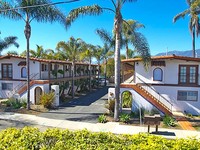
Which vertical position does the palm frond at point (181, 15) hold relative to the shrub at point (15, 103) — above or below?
above

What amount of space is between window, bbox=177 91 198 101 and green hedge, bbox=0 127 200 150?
48.9 feet

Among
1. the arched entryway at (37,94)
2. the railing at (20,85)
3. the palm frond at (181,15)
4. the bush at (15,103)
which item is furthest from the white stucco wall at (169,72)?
the bush at (15,103)

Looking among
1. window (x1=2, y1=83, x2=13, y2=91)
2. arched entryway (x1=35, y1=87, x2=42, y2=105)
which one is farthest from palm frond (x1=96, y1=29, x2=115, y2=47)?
window (x1=2, y1=83, x2=13, y2=91)

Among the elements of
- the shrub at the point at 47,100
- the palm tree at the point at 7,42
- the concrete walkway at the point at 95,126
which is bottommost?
the concrete walkway at the point at 95,126

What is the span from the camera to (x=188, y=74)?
68.5 ft

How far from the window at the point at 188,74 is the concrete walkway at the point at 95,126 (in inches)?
279

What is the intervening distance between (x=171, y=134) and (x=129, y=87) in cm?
660

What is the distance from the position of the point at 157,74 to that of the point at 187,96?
382 centimetres

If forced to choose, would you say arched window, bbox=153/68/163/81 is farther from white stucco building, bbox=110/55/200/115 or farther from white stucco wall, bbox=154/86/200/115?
white stucco wall, bbox=154/86/200/115

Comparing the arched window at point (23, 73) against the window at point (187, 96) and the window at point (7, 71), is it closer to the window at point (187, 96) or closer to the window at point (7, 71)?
the window at point (7, 71)

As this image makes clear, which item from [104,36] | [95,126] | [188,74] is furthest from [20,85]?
[188,74]

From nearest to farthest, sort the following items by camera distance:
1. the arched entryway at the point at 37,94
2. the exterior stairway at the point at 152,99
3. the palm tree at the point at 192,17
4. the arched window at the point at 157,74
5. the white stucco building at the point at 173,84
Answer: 1. the exterior stairway at the point at 152,99
2. the white stucco building at the point at 173,84
3. the arched window at the point at 157,74
4. the arched entryway at the point at 37,94
5. the palm tree at the point at 192,17

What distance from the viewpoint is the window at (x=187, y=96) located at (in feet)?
67.9

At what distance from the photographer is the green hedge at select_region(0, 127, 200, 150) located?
6.58 meters
